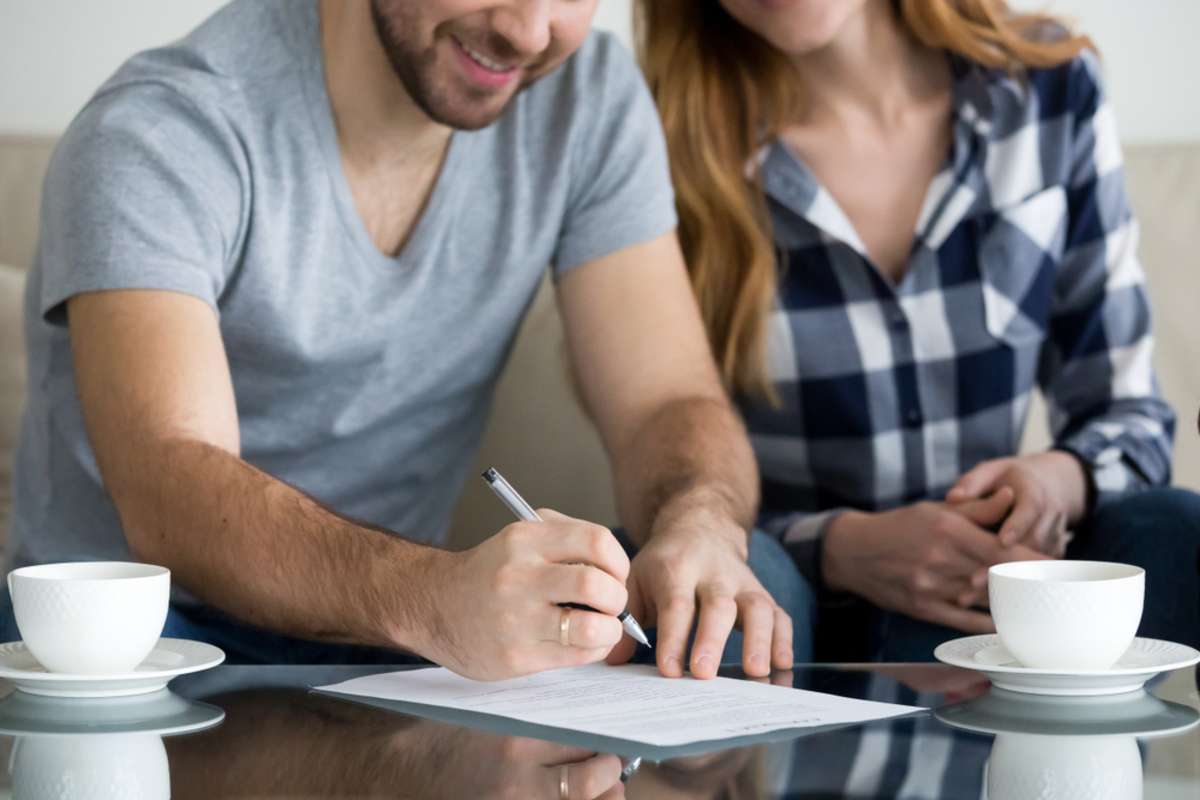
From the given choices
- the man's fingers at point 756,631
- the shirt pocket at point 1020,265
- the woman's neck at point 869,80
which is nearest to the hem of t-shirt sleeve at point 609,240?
the woman's neck at point 869,80

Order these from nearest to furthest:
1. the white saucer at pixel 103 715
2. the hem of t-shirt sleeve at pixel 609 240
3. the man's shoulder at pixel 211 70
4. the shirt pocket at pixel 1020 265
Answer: the white saucer at pixel 103 715, the man's shoulder at pixel 211 70, the hem of t-shirt sleeve at pixel 609 240, the shirt pocket at pixel 1020 265

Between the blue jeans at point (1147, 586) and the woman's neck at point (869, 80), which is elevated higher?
the woman's neck at point (869, 80)

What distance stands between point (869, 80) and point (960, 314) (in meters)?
0.30

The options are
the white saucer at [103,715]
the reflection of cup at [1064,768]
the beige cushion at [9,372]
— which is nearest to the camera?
the reflection of cup at [1064,768]

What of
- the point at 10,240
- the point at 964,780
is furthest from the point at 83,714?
the point at 10,240

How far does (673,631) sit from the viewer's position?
40.7 inches

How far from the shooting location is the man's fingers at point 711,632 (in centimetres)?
100

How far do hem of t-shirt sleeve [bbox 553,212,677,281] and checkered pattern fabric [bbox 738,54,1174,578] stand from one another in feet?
0.55

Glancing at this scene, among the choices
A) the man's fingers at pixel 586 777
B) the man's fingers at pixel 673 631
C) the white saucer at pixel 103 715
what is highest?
the man's fingers at pixel 586 777

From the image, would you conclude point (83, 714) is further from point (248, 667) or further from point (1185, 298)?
point (1185, 298)

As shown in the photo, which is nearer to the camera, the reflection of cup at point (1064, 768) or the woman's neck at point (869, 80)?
the reflection of cup at point (1064, 768)

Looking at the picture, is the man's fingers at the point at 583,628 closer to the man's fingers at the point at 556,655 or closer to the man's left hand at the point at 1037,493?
the man's fingers at the point at 556,655

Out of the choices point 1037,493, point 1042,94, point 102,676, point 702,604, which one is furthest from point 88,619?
point 1042,94

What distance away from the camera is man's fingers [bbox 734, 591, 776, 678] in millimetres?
1036
